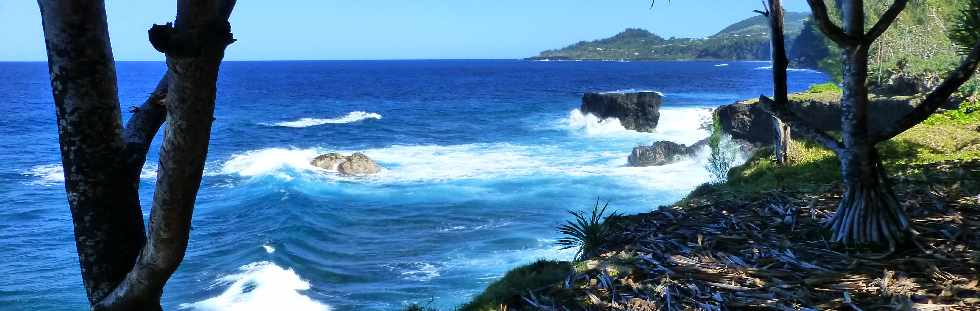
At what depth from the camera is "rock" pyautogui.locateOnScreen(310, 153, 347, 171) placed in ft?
123

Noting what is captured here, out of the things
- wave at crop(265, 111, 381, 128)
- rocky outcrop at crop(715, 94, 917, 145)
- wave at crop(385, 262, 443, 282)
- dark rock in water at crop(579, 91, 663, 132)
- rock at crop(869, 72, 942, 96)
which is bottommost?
wave at crop(385, 262, 443, 282)

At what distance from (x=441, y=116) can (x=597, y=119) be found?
708 inches

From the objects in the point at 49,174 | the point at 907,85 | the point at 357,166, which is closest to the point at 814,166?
the point at 907,85

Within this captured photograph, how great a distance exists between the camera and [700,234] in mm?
6930

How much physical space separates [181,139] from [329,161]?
35.7 m

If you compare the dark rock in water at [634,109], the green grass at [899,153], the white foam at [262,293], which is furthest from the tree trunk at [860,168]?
the dark rock in water at [634,109]

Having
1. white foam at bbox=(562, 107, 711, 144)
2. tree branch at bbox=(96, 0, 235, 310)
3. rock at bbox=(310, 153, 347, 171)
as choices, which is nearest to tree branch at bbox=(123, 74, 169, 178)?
tree branch at bbox=(96, 0, 235, 310)

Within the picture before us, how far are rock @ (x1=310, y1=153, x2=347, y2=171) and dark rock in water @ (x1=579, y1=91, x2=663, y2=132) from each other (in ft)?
77.6

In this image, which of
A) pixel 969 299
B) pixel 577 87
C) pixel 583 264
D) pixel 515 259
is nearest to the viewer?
pixel 969 299

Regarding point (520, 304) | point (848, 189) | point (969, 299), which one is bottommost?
point (520, 304)

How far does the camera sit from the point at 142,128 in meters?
3.57

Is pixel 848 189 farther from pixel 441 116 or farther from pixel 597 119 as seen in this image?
pixel 441 116

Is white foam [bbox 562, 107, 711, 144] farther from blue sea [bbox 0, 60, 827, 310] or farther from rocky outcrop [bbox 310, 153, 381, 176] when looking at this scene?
rocky outcrop [bbox 310, 153, 381, 176]

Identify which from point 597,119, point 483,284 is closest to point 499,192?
point 483,284
